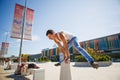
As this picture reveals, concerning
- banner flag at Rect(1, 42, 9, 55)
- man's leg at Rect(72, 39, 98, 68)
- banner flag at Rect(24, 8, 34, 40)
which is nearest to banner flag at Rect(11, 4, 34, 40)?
banner flag at Rect(24, 8, 34, 40)

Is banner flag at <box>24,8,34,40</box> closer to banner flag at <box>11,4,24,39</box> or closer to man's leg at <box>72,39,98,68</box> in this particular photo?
banner flag at <box>11,4,24,39</box>

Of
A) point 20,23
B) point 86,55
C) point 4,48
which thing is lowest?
point 86,55

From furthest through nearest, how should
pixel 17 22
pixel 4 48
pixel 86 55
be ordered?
pixel 4 48 < pixel 17 22 < pixel 86 55

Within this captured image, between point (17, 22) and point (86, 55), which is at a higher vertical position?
point (17, 22)

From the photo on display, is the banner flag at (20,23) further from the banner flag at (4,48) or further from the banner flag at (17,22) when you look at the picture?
the banner flag at (4,48)

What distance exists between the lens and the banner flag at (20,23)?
35.3 ft

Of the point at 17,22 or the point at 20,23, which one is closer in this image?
the point at 17,22

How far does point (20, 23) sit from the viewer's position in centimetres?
1130

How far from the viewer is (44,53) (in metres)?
75.4

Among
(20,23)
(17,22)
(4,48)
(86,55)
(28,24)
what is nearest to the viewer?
(86,55)

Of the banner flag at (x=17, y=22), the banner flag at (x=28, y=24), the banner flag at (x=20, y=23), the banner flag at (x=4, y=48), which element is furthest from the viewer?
the banner flag at (x=4, y=48)

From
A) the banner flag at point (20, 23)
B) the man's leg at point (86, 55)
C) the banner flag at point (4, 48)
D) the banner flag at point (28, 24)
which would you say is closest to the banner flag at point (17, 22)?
the banner flag at point (20, 23)

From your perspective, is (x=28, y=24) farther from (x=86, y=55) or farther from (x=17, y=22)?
(x=86, y=55)

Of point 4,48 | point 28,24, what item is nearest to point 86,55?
point 28,24
